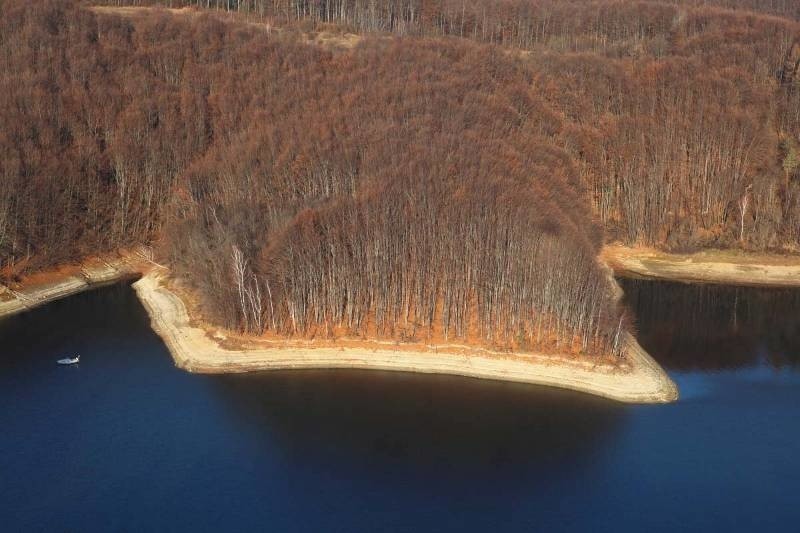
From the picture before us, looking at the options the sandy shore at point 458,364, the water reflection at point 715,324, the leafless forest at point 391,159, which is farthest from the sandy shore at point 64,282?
the water reflection at point 715,324

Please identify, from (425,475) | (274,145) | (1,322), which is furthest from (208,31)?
(425,475)

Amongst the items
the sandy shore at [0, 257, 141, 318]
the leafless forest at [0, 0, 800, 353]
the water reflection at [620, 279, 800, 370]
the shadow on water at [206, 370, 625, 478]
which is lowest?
the water reflection at [620, 279, 800, 370]

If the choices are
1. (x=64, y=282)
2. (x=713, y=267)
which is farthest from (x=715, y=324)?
(x=64, y=282)

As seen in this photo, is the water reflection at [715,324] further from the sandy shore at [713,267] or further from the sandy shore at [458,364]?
the sandy shore at [458,364]

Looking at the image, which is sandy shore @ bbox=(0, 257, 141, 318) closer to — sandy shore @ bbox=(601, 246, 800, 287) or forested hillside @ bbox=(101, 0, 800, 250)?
sandy shore @ bbox=(601, 246, 800, 287)

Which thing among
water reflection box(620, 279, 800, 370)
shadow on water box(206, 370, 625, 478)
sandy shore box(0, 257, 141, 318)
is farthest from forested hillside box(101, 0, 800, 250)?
sandy shore box(0, 257, 141, 318)

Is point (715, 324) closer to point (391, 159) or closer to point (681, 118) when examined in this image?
point (391, 159)

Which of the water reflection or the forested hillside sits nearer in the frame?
the water reflection
